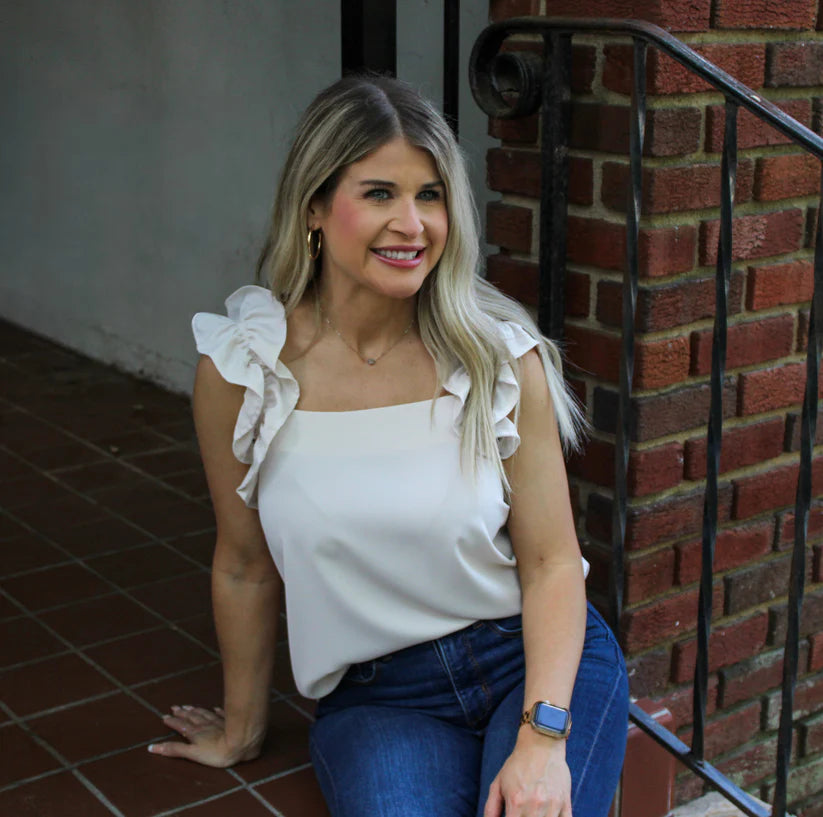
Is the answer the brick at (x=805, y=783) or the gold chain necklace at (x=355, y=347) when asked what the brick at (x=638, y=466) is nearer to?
the gold chain necklace at (x=355, y=347)

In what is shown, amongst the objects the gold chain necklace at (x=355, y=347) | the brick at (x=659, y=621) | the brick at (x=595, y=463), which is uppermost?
the gold chain necklace at (x=355, y=347)

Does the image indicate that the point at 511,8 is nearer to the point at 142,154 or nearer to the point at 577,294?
the point at 577,294

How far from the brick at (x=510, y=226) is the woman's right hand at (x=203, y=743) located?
1.09 metres

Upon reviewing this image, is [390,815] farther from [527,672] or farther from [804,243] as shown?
[804,243]

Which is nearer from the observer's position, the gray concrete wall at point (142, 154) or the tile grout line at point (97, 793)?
the tile grout line at point (97, 793)

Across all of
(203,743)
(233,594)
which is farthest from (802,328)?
(203,743)

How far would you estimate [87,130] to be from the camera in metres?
5.39

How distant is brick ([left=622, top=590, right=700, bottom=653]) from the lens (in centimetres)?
253

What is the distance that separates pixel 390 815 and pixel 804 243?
1.39 m

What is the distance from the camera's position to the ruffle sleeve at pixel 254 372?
213 centimetres

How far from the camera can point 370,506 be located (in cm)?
209

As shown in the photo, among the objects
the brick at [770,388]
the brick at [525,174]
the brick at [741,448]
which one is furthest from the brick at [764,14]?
the brick at [741,448]

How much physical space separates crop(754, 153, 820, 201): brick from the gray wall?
125 centimetres

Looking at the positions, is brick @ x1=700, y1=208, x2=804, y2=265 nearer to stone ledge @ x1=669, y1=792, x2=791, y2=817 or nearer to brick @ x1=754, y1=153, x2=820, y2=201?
brick @ x1=754, y1=153, x2=820, y2=201
